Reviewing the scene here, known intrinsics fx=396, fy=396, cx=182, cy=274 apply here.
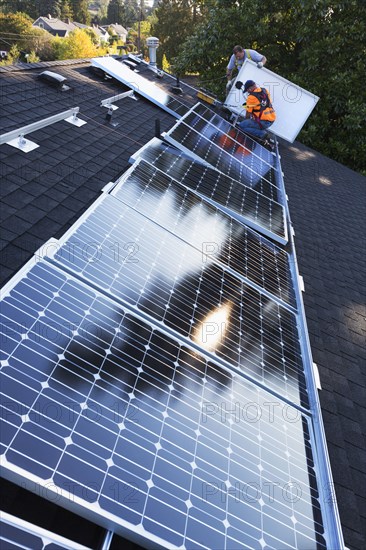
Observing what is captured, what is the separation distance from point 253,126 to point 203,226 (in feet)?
26.4

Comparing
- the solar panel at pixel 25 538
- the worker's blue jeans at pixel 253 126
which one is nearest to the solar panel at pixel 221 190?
the worker's blue jeans at pixel 253 126

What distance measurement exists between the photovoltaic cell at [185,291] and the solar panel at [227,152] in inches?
140

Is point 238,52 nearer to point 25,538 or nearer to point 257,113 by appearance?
point 257,113

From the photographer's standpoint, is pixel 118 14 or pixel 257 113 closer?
pixel 257 113

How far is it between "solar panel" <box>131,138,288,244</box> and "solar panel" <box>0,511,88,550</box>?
18.3 feet

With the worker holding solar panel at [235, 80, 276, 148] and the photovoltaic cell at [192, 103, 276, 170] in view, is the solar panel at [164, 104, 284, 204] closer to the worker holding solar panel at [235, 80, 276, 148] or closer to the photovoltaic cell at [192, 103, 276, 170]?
the photovoltaic cell at [192, 103, 276, 170]

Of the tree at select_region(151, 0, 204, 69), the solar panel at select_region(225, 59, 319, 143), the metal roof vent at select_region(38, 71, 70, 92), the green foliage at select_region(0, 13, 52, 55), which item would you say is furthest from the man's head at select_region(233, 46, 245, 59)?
the green foliage at select_region(0, 13, 52, 55)

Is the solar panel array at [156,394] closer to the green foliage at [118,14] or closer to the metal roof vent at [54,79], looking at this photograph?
the metal roof vent at [54,79]

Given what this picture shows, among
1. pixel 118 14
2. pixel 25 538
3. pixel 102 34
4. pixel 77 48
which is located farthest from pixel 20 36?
pixel 118 14

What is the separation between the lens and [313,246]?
908 centimetres

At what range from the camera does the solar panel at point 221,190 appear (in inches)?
280

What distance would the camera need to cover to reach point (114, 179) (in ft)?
22.1

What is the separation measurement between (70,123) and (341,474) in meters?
7.66

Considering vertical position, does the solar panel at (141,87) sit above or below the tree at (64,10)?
above
